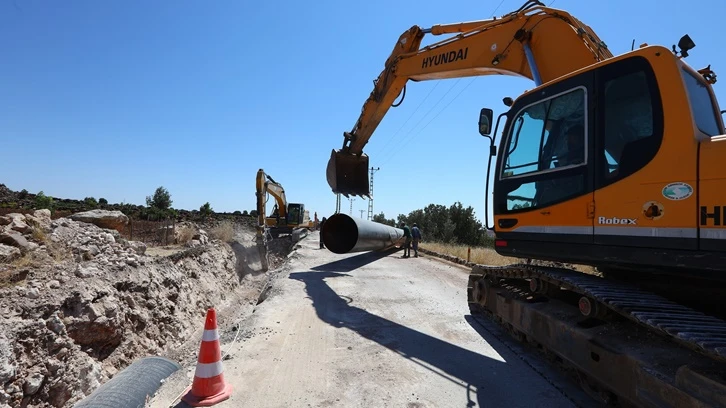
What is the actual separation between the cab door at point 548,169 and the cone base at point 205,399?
3367 mm

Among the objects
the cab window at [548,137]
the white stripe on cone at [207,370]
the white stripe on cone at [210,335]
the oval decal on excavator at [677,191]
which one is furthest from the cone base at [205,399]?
the oval decal on excavator at [677,191]

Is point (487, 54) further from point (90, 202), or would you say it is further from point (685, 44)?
point (90, 202)

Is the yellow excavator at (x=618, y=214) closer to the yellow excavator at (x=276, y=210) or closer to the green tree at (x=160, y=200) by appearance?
the yellow excavator at (x=276, y=210)

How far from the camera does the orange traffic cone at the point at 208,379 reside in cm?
318

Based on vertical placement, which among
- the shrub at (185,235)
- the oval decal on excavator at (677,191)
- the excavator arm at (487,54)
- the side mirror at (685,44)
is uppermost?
the excavator arm at (487,54)

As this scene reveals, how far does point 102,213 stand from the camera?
14195 mm

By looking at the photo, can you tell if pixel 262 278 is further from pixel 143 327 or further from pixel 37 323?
pixel 37 323

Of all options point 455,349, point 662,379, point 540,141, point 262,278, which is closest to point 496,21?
point 540,141

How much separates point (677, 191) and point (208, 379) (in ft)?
13.3

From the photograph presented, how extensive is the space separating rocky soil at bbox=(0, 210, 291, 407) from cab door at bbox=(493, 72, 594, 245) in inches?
236

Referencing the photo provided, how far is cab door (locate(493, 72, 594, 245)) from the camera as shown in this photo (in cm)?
370

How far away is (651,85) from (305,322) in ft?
16.5

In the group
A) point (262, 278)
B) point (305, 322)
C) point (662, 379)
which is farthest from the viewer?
point (262, 278)

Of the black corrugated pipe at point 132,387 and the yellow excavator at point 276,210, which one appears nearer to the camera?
the black corrugated pipe at point 132,387
